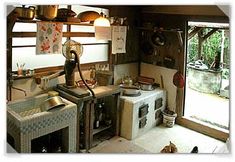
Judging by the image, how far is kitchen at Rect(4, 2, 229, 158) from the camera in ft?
→ 7.73

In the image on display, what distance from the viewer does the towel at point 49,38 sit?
8.05 feet

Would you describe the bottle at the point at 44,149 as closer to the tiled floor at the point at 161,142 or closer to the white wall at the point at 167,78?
the tiled floor at the point at 161,142

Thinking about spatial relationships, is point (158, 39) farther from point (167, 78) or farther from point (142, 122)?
point (142, 122)

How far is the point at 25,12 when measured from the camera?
2.25 meters

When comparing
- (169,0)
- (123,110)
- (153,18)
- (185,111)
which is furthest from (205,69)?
(169,0)

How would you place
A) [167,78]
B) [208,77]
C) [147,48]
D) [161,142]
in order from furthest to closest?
[208,77] → [147,48] → [167,78] → [161,142]

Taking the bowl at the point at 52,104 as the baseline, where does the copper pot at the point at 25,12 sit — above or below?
above

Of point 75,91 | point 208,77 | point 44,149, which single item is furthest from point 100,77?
point 208,77

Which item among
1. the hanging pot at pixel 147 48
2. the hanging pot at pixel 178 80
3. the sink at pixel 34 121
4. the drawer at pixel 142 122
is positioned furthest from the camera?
the hanging pot at pixel 147 48

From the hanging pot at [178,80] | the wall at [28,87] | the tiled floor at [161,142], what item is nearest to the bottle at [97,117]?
the tiled floor at [161,142]

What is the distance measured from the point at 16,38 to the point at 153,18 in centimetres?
204

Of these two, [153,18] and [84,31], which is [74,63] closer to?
[84,31]

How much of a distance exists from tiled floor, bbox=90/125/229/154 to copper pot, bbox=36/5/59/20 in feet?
4.92

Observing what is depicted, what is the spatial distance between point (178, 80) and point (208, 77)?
1.06m
